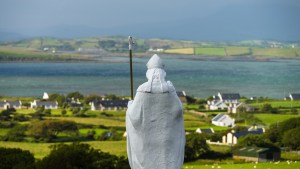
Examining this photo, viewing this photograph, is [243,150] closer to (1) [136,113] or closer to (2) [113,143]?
(2) [113,143]

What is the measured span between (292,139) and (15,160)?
14417 millimetres

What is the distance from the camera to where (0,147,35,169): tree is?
20.1 metres

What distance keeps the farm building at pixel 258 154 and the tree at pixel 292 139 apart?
306 centimetres

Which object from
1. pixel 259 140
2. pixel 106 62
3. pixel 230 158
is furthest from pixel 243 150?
pixel 106 62

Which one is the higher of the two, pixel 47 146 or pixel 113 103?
pixel 113 103

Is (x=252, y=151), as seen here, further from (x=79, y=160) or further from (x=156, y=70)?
(x=156, y=70)

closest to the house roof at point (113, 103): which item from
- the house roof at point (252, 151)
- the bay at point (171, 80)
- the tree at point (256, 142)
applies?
the bay at point (171, 80)

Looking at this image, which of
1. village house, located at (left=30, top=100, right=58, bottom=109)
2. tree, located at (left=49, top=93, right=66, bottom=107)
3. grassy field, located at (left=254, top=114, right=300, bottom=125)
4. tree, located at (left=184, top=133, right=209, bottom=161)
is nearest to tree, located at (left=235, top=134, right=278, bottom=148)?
tree, located at (left=184, top=133, right=209, bottom=161)

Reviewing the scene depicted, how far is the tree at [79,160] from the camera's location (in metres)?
20.7

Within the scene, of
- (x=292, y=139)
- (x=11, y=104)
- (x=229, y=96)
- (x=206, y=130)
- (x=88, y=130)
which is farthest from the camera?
(x=229, y=96)

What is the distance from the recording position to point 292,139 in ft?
103

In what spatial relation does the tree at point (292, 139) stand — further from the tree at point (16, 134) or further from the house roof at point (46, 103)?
the house roof at point (46, 103)

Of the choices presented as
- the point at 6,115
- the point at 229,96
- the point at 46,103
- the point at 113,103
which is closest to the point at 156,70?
the point at 6,115

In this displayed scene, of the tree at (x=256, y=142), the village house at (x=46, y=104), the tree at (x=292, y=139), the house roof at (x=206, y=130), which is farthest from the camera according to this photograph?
the village house at (x=46, y=104)
